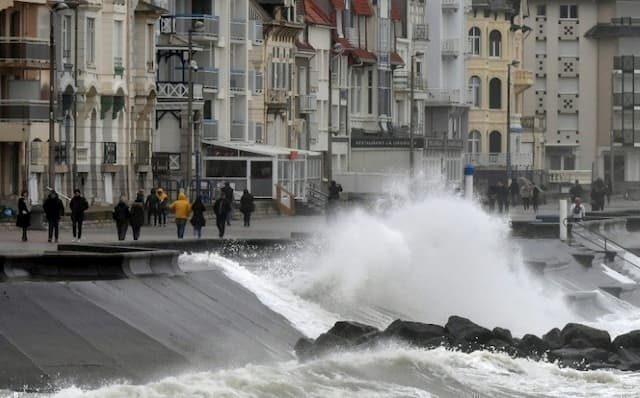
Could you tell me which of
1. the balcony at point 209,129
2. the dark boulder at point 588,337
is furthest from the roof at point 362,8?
the dark boulder at point 588,337

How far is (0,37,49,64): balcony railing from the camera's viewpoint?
6184 cm

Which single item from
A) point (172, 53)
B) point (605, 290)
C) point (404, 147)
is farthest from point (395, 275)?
point (404, 147)

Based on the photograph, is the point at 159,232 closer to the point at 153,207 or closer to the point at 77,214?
the point at 153,207

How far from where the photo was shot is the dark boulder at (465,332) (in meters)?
36.5

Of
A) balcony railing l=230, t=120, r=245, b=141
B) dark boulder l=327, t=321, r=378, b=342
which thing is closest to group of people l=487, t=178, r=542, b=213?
balcony railing l=230, t=120, r=245, b=141

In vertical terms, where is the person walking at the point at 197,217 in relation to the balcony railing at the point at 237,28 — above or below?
below

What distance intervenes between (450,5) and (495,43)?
30.1ft

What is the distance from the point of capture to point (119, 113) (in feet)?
230

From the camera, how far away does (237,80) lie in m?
83.6

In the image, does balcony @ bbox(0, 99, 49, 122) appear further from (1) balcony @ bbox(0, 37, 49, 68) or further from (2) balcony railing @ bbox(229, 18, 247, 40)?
(2) balcony railing @ bbox(229, 18, 247, 40)

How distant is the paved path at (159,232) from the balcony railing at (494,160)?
48.1m

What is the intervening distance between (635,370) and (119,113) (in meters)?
35.2

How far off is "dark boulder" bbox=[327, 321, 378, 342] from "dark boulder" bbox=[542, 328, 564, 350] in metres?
4.21

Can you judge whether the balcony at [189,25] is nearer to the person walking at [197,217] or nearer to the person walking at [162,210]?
the person walking at [162,210]
